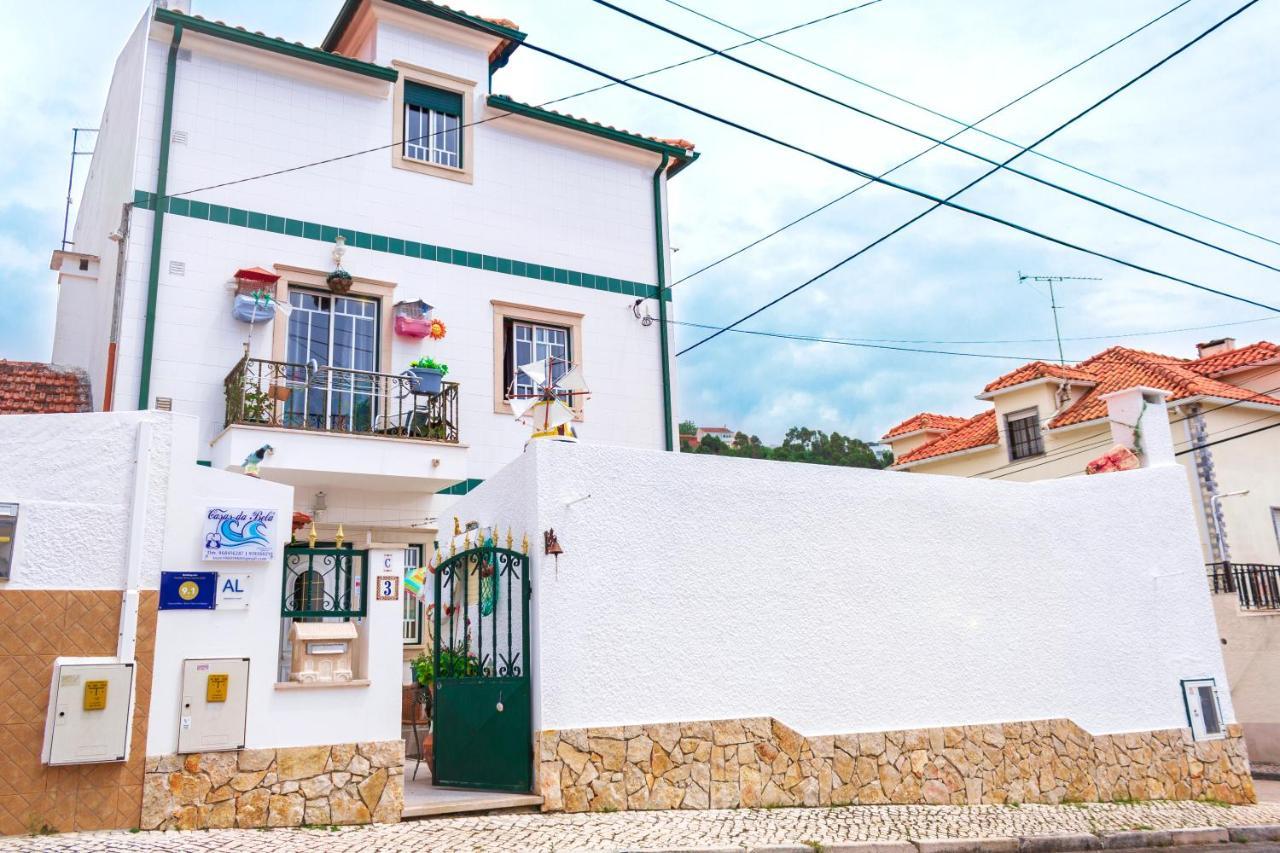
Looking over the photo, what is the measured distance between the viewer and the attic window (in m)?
15.8

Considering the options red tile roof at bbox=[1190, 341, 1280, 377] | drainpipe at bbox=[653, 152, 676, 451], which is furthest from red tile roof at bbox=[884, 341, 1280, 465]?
drainpipe at bbox=[653, 152, 676, 451]

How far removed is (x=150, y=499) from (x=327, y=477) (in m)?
5.30

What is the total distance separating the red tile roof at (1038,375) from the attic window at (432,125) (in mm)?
14187

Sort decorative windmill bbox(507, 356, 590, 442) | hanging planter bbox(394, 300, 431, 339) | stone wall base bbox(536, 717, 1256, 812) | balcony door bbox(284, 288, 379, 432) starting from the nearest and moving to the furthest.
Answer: stone wall base bbox(536, 717, 1256, 812), decorative windmill bbox(507, 356, 590, 442), balcony door bbox(284, 288, 379, 432), hanging planter bbox(394, 300, 431, 339)

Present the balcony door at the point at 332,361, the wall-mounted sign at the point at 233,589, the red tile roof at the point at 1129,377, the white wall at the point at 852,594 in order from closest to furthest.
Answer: the wall-mounted sign at the point at 233,589 → the white wall at the point at 852,594 → the balcony door at the point at 332,361 → the red tile roof at the point at 1129,377

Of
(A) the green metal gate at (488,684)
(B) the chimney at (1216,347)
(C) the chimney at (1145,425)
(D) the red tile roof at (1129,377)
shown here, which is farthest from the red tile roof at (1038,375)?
(A) the green metal gate at (488,684)

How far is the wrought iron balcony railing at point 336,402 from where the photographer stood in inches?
510

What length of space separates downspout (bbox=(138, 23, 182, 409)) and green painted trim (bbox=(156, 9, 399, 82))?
0.17 metres

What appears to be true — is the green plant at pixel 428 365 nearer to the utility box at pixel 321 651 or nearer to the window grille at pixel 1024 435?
the utility box at pixel 321 651

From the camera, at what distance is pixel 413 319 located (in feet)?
47.7

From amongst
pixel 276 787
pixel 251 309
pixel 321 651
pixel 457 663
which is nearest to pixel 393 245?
pixel 251 309

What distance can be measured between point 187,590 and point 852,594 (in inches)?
262

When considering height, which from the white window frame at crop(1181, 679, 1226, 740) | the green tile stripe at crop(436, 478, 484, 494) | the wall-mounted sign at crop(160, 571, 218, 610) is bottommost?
the white window frame at crop(1181, 679, 1226, 740)

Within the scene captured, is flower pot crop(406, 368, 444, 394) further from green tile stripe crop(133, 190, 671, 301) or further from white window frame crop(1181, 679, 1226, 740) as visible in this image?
white window frame crop(1181, 679, 1226, 740)
